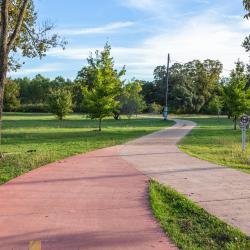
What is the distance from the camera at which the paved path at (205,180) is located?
6.67m

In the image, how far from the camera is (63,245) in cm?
511

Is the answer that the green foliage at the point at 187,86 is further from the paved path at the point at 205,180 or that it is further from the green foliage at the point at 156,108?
the paved path at the point at 205,180

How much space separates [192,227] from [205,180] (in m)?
3.62

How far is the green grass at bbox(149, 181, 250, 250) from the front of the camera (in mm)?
5145

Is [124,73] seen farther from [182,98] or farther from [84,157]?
[182,98]

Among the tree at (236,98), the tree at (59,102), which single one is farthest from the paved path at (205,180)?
the tree at (59,102)

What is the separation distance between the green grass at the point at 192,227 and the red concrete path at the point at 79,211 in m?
0.18

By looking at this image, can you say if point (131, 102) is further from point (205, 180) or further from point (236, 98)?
point (205, 180)

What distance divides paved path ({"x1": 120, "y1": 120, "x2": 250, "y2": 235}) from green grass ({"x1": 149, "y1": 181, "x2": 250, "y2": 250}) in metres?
0.23

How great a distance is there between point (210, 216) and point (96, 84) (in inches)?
922

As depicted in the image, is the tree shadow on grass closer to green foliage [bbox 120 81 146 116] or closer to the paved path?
green foliage [bbox 120 81 146 116]

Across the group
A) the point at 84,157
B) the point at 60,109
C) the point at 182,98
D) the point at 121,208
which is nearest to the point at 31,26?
the point at 84,157

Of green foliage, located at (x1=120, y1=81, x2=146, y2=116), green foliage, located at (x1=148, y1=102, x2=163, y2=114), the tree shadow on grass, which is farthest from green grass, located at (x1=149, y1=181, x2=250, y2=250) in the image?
green foliage, located at (x1=148, y1=102, x2=163, y2=114)

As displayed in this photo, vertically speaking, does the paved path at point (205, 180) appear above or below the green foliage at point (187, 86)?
below
